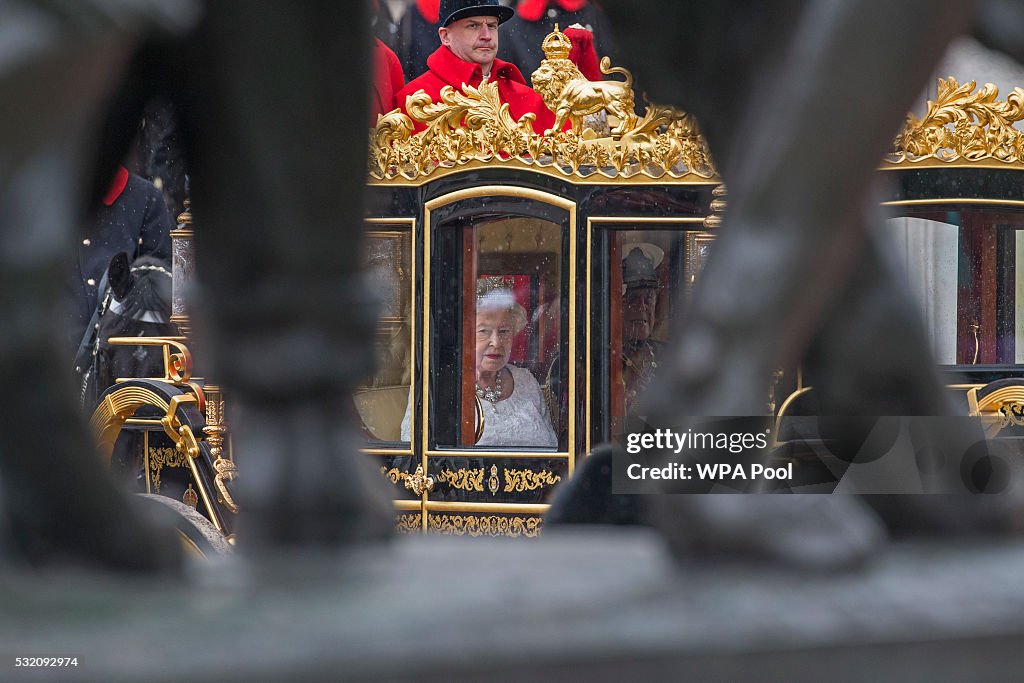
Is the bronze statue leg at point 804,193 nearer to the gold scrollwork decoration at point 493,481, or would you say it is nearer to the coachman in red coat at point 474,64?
the gold scrollwork decoration at point 493,481

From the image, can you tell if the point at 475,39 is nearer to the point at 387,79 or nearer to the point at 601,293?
the point at 387,79

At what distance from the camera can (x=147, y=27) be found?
83 centimetres

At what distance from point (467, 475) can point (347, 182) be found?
451 centimetres

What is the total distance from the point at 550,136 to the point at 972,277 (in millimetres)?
1755

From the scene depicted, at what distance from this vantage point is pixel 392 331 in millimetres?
5703

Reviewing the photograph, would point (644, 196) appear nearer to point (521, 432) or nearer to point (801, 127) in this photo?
point (521, 432)

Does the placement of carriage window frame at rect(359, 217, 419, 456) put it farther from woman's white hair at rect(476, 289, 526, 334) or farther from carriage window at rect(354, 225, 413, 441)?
woman's white hair at rect(476, 289, 526, 334)

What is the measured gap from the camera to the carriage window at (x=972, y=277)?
5301mm

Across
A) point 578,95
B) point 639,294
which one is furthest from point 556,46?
point 639,294

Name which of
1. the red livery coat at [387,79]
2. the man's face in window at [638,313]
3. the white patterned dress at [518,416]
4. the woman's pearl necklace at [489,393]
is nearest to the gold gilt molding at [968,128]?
the man's face in window at [638,313]

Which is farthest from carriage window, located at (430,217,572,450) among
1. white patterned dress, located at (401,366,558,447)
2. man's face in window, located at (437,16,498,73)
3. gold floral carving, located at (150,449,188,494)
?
gold floral carving, located at (150,449,188,494)

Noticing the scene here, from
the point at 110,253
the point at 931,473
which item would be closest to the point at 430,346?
the point at 110,253

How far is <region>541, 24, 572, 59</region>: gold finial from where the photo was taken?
17.8ft

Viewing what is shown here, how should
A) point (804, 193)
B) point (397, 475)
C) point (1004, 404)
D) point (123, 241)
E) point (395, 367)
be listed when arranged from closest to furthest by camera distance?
1. point (804, 193)
2. point (1004, 404)
3. point (123, 241)
4. point (397, 475)
5. point (395, 367)
